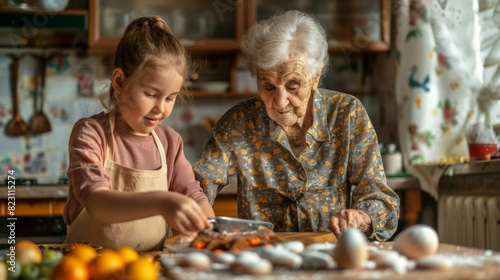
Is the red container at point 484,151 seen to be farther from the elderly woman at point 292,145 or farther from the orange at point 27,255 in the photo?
the orange at point 27,255

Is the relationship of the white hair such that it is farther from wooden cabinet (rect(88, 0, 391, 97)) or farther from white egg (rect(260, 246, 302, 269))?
wooden cabinet (rect(88, 0, 391, 97))

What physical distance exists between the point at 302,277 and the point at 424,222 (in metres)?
2.47

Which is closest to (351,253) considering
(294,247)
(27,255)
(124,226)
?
(294,247)

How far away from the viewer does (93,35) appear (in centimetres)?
347

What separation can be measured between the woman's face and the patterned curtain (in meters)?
1.42

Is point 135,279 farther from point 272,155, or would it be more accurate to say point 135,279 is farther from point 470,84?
point 470,84

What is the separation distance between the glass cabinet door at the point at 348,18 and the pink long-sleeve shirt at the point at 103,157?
2.16 metres

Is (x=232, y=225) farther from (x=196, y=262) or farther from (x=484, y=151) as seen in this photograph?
(x=484, y=151)

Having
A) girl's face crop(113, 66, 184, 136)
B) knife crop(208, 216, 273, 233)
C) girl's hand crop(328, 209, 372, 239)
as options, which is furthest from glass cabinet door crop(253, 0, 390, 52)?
knife crop(208, 216, 273, 233)

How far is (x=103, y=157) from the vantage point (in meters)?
1.42

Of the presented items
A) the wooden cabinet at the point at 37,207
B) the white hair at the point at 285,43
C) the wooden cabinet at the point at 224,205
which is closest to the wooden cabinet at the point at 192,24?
the wooden cabinet at the point at 224,205

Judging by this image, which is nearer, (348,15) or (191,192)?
(191,192)

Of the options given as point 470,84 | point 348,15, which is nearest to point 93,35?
point 348,15

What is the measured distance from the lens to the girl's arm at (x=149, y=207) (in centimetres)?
109
